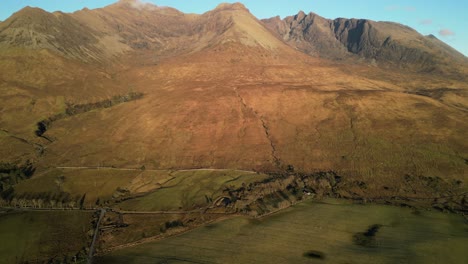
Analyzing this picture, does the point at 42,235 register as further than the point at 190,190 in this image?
No

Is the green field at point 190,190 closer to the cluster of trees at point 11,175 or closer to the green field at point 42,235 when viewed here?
the green field at point 42,235

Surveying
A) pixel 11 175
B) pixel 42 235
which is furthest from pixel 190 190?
pixel 11 175

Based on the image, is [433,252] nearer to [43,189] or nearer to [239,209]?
[239,209]

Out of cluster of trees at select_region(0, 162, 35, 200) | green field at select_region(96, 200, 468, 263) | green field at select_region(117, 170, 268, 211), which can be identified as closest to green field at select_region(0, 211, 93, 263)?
green field at select_region(96, 200, 468, 263)

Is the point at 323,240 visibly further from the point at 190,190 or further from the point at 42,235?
the point at 42,235

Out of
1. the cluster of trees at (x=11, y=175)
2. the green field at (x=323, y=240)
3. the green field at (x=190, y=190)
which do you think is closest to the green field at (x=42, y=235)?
the green field at (x=323, y=240)
